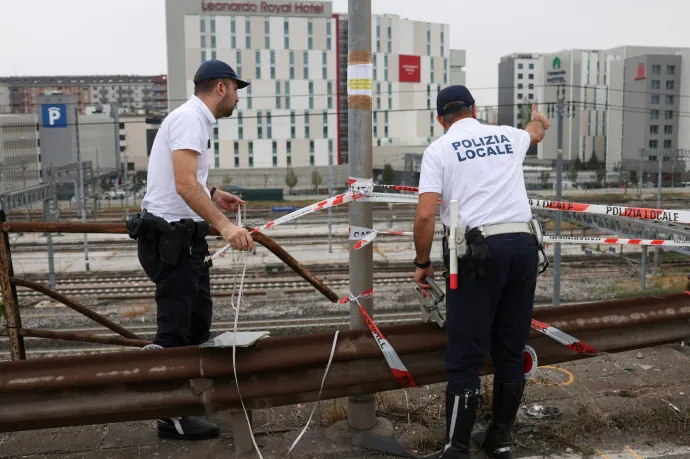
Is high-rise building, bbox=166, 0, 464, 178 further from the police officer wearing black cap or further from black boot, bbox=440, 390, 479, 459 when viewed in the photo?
black boot, bbox=440, 390, 479, 459

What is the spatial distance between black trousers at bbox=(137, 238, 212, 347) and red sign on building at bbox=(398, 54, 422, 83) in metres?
82.0

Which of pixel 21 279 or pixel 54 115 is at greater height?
pixel 54 115

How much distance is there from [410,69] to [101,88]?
100378 mm

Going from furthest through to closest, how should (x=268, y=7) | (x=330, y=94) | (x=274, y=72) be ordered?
(x=330, y=94) < (x=268, y=7) < (x=274, y=72)

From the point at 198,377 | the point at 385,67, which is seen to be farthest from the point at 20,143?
the point at 198,377

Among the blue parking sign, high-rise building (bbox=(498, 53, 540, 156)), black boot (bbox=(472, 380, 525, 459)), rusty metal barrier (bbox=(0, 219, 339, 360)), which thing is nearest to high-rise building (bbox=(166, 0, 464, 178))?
the blue parking sign

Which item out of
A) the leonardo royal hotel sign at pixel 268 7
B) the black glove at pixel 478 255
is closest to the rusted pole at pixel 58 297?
the black glove at pixel 478 255

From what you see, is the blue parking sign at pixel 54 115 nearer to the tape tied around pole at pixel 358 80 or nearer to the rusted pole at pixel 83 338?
the rusted pole at pixel 83 338

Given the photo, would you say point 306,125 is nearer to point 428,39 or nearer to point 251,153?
point 251,153

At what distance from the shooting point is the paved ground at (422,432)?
3494 mm

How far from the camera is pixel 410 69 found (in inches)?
3290

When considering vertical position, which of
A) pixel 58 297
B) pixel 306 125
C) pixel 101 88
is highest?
pixel 101 88

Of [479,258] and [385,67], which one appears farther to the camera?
[385,67]

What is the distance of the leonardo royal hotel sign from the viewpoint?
7649cm
